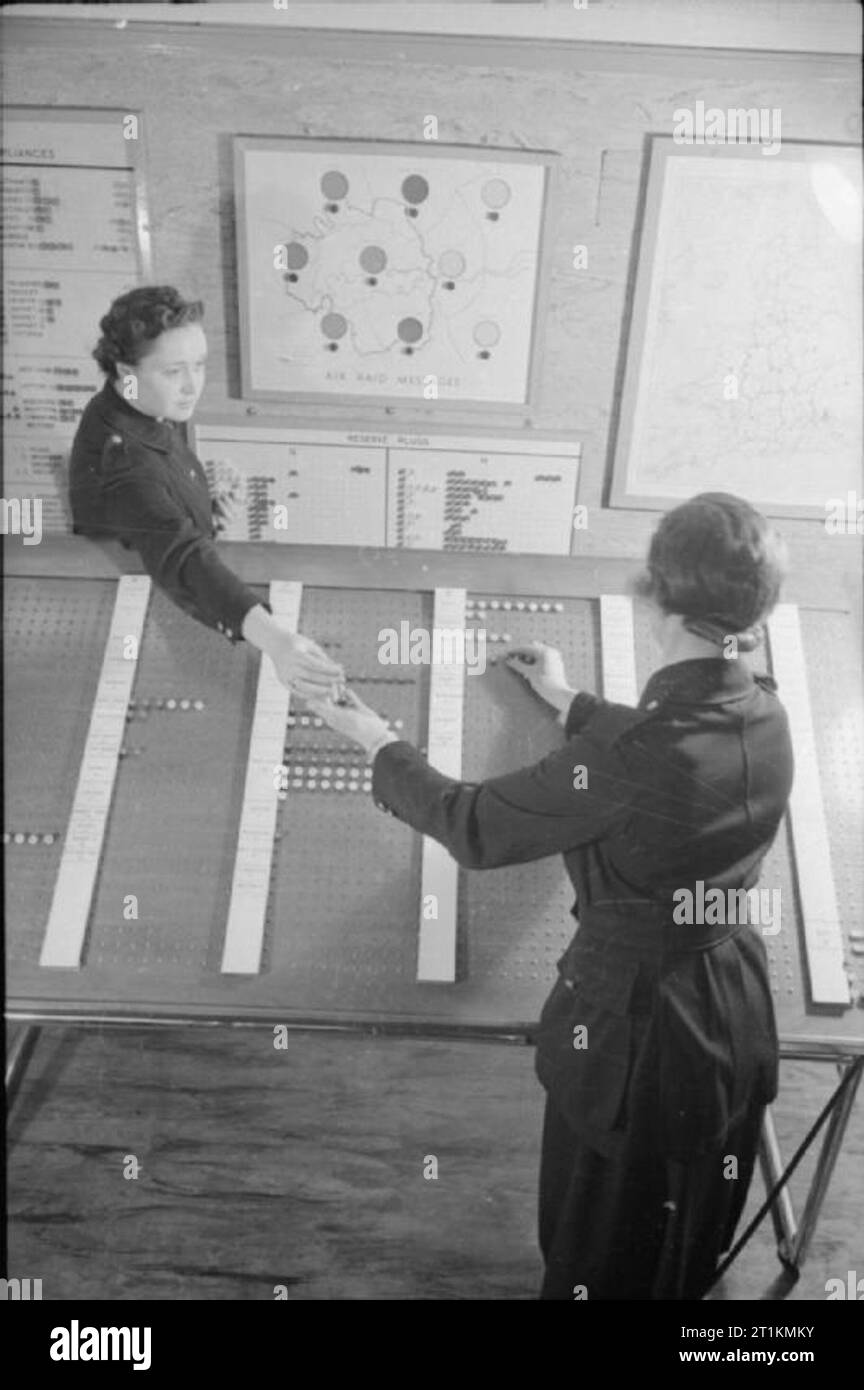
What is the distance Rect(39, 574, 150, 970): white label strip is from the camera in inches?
67.8

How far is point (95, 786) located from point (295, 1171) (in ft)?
3.50

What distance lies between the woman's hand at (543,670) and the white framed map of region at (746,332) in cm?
32

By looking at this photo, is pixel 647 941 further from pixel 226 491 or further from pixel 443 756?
pixel 226 491

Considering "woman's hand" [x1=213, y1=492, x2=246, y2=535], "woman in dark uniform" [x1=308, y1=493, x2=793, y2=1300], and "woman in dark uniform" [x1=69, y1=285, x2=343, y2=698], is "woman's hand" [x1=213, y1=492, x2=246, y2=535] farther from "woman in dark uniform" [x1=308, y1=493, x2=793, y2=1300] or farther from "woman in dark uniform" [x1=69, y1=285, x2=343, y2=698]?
"woman in dark uniform" [x1=308, y1=493, x2=793, y2=1300]

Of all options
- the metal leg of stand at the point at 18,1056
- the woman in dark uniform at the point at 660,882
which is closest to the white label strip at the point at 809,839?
the woman in dark uniform at the point at 660,882

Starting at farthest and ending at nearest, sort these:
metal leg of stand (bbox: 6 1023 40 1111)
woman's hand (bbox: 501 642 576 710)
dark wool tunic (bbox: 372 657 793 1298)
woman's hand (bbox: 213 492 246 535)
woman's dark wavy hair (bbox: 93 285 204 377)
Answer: metal leg of stand (bbox: 6 1023 40 1111) → woman's hand (bbox: 213 492 246 535) → woman's hand (bbox: 501 642 576 710) → woman's dark wavy hair (bbox: 93 285 204 377) → dark wool tunic (bbox: 372 657 793 1298)

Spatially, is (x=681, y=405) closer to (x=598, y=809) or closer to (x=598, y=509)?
(x=598, y=509)

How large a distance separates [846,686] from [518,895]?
2.22 ft

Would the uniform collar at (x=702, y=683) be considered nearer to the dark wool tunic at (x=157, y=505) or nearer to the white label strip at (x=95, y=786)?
the dark wool tunic at (x=157, y=505)

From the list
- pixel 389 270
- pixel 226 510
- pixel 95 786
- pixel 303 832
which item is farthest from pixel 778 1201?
pixel 389 270

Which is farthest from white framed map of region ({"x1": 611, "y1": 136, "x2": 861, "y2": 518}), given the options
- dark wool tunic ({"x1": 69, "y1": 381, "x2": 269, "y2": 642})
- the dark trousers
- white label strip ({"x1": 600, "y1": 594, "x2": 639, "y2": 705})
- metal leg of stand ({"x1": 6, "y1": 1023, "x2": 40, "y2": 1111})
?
metal leg of stand ({"x1": 6, "y1": 1023, "x2": 40, "y2": 1111})

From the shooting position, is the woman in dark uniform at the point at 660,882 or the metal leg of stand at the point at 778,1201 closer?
the woman in dark uniform at the point at 660,882

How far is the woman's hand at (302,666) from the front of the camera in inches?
73.9

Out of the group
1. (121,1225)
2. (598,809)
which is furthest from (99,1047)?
(598,809)
